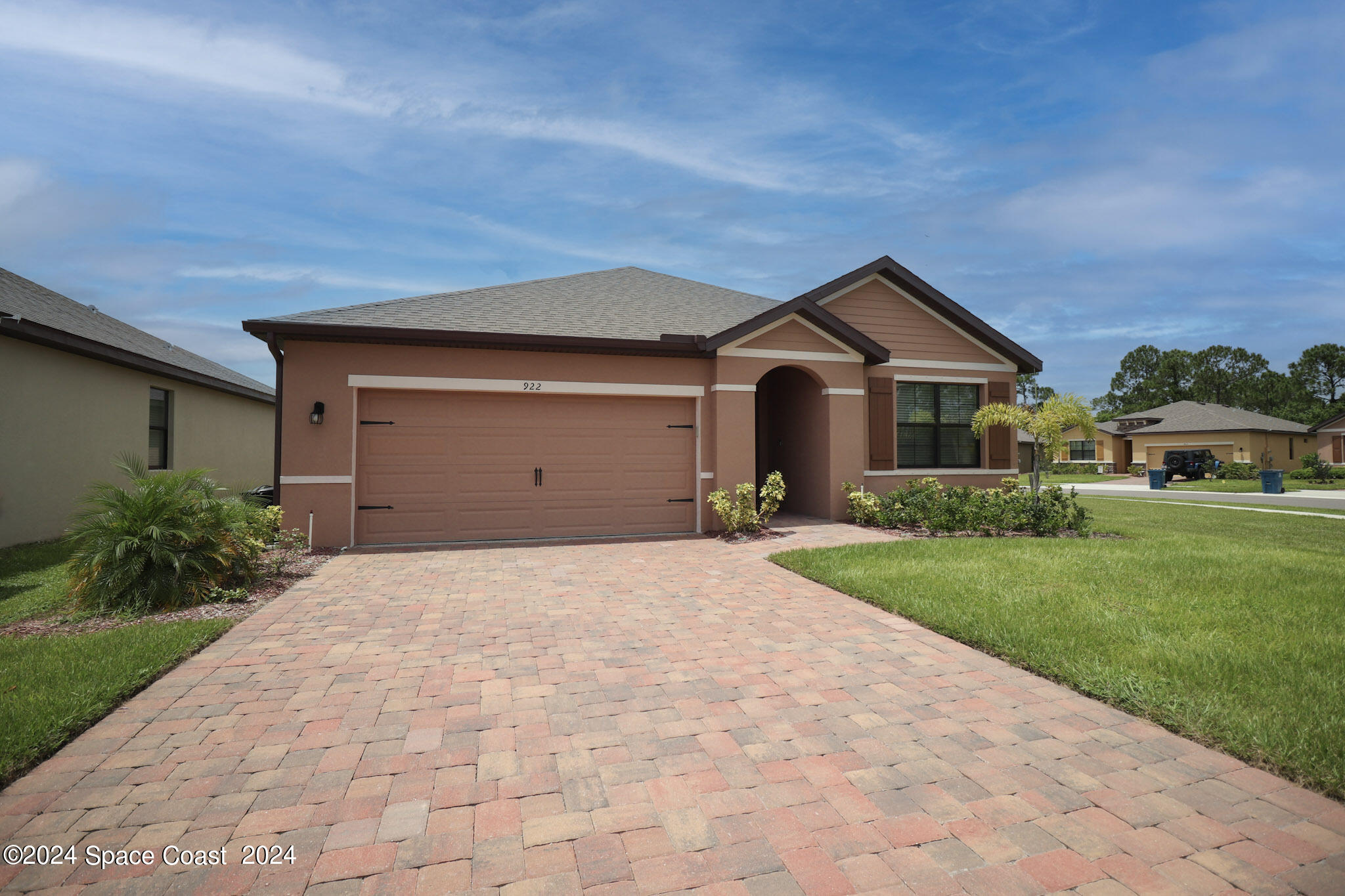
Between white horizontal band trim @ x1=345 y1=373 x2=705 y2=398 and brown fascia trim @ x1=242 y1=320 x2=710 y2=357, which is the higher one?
brown fascia trim @ x1=242 y1=320 x2=710 y2=357

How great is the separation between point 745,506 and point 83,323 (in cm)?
1312

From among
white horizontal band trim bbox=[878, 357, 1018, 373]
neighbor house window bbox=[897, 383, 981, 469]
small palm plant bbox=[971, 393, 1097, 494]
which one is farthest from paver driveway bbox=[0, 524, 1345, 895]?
white horizontal band trim bbox=[878, 357, 1018, 373]

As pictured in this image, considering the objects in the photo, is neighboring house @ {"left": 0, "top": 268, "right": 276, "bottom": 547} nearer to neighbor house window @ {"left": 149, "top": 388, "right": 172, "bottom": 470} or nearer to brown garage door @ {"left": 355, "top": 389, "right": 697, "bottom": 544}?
neighbor house window @ {"left": 149, "top": 388, "right": 172, "bottom": 470}

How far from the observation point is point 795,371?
12.7 metres

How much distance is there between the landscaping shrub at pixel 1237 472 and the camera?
98.0ft

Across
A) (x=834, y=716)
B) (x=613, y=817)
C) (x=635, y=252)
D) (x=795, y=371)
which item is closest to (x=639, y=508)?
(x=795, y=371)

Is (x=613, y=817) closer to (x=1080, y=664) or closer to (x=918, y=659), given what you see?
(x=918, y=659)

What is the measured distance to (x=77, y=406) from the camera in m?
10.8

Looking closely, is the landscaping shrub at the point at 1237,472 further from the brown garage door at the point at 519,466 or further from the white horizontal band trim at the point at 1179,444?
the brown garage door at the point at 519,466

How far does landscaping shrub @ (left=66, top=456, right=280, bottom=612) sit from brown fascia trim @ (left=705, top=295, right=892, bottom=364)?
7098mm

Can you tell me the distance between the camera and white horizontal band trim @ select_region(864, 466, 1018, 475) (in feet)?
39.8

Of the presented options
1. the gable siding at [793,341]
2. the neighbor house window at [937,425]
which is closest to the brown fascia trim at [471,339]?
the gable siding at [793,341]

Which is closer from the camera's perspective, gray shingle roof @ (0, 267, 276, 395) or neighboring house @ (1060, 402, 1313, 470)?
gray shingle roof @ (0, 267, 276, 395)

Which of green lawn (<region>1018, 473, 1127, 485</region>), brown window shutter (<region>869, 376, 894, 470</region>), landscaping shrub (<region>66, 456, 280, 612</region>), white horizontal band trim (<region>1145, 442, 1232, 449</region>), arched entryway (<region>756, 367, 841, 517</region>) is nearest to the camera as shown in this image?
landscaping shrub (<region>66, 456, 280, 612</region>)
